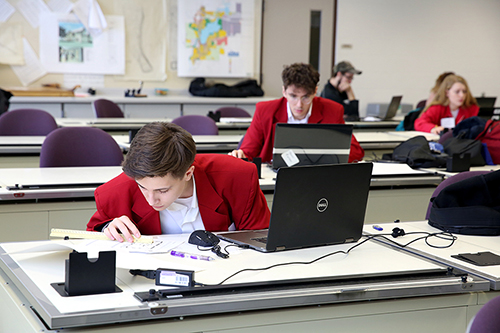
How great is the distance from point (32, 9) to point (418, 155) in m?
5.20

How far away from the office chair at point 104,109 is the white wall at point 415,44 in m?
3.59

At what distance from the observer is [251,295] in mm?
1271

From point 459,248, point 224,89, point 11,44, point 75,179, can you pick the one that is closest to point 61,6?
point 11,44

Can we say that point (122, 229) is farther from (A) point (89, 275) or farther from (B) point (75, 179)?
→ (B) point (75, 179)

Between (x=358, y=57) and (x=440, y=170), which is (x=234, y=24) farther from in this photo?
(x=440, y=170)

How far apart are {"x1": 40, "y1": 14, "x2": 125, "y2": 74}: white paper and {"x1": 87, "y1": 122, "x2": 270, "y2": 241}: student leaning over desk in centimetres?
556

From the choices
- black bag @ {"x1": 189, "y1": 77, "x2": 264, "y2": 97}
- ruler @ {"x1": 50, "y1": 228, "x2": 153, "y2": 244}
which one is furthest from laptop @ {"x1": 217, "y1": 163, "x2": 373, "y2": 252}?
black bag @ {"x1": 189, "y1": 77, "x2": 264, "y2": 97}

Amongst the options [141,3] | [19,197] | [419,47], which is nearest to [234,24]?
[141,3]

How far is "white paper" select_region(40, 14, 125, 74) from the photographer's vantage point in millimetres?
6781

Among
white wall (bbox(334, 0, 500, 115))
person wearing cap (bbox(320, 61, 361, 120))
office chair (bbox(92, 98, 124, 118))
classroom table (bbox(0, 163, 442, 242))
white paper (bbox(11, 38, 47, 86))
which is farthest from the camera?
white wall (bbox(334, 0, 500, 115))

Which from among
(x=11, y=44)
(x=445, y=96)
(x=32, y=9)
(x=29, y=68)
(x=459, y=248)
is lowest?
(x=459, y=248)

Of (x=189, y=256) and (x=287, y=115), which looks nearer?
(x=189, y=256)

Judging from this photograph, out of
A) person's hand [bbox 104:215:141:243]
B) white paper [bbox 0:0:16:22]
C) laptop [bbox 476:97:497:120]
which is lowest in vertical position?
person's hand [bbox 104:215:141:243]

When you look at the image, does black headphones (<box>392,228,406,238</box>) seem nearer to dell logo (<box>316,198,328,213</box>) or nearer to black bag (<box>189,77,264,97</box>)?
dell logo (<box>316,198,328,213</box>)
